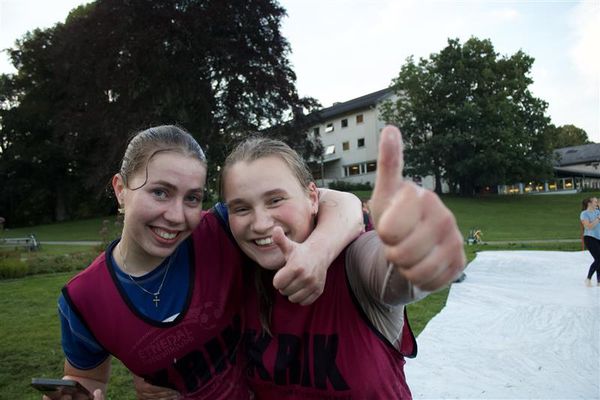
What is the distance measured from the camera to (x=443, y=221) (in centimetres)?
77

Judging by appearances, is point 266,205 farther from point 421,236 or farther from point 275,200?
point 421,236

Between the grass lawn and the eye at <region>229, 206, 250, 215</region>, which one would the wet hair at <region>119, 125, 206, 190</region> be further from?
the grass lawn

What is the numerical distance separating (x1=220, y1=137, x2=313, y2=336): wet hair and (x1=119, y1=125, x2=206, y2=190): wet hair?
226 mm

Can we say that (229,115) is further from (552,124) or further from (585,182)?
(585,182)

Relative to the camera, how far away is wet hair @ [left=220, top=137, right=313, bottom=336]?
152 cm

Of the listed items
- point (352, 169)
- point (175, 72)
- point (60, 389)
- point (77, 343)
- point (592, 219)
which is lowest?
point (592, 219)

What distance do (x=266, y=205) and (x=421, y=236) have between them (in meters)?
0.75

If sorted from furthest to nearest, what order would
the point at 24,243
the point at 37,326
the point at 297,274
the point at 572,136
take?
the point at 572,136 → the point at 24,243 → the point at 37,326 → the point at 297,274

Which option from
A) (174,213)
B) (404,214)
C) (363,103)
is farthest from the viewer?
(363,103)

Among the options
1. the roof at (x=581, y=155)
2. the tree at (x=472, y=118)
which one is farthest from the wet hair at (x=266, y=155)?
the roof at (x=581, y=155)

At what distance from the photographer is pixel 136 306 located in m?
1.62

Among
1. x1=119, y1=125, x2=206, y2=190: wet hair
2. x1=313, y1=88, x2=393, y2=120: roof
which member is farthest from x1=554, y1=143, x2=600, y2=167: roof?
x1=119, y1=125, x2=206, y2=190: wet hair

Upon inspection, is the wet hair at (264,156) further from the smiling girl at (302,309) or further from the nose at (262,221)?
the nose at (262,221)

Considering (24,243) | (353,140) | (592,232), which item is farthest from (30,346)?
(353,140)
